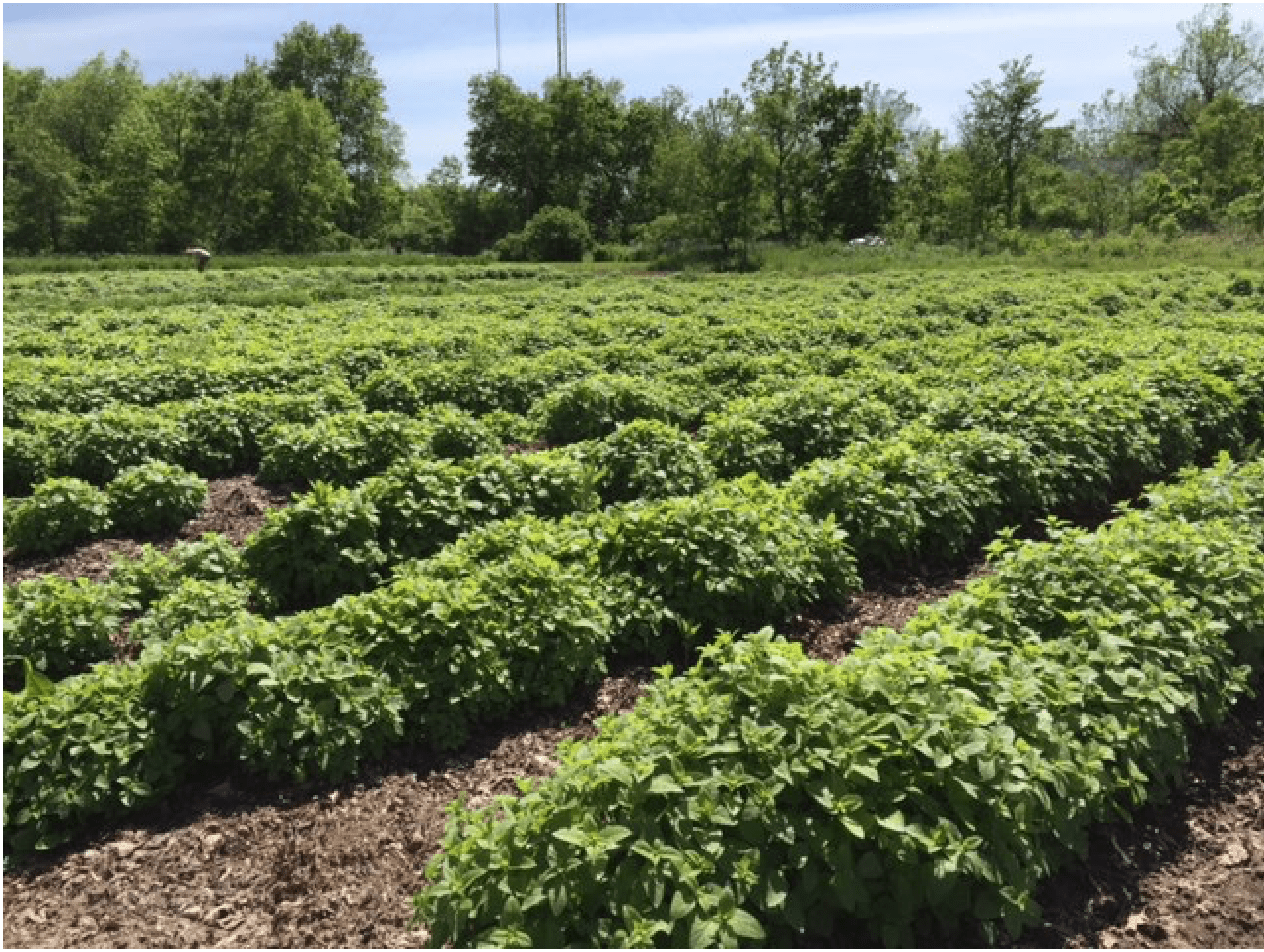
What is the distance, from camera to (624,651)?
23.1 ft

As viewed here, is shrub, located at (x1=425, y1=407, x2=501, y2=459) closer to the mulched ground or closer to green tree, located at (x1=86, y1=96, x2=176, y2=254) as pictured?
the mulched ground

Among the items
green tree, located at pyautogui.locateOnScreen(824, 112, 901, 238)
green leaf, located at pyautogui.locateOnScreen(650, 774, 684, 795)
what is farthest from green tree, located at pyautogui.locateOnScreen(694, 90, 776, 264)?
green leaf, located at pyautogui.locateOnScreen(650, 774, 684, 795)

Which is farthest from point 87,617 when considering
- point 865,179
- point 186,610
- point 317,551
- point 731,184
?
point 865,179

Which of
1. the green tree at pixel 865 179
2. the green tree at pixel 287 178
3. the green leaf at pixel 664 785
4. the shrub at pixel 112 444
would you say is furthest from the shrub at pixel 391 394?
the green tree at pixel 287 178

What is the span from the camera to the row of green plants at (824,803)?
143 inches

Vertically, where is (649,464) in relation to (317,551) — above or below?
above

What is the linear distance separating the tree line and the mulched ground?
152 ft

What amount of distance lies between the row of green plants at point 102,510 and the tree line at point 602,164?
141ft

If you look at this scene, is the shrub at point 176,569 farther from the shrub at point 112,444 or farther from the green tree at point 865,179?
the green tree at point 865,179

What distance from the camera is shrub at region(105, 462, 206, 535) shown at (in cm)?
924

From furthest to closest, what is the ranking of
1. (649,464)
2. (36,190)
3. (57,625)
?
1. (36,190)
2. (649,464)
3. (57,625)

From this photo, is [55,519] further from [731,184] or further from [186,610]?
[731,184]

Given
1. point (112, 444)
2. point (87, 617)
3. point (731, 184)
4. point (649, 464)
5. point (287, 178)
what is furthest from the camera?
point (287, 178)

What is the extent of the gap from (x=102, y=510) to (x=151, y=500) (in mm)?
503
